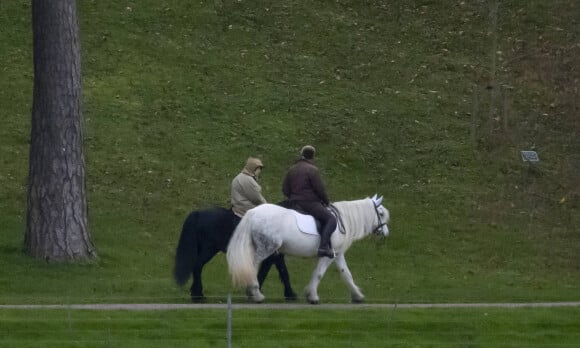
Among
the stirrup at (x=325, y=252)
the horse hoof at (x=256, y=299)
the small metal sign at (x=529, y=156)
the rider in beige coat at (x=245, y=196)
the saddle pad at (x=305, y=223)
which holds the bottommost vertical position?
the horse hoof at (x=256, y=299)

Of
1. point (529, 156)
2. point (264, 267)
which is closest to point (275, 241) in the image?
point (264, 267)

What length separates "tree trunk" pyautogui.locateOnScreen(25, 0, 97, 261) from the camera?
67.7ft

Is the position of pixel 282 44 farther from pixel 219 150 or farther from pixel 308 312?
pixel 308 312

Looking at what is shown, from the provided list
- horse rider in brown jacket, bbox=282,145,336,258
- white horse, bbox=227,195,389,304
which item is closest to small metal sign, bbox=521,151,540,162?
white horse, bbox=227,195,389,304

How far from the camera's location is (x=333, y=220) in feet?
57.5

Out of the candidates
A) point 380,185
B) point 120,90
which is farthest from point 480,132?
point 120,90

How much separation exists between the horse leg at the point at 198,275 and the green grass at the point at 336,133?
1.95 feet

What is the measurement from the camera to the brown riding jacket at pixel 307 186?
17594 mm

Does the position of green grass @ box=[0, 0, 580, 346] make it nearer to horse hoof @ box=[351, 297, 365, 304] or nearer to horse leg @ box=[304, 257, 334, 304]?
horse hoof @ box=[351, 297, 365, 304]

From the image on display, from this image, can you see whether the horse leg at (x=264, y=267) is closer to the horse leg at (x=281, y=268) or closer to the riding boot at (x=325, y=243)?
the horse leg at (x=281, y=268)

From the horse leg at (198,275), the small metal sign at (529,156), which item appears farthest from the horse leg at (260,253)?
the small metal sign at (529,156)

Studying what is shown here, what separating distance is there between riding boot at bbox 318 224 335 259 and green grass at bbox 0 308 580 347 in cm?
148

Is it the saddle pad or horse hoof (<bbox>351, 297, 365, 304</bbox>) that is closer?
the saddle pad

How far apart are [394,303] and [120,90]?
13983mm
